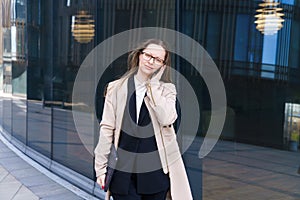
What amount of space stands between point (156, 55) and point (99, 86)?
110 inches

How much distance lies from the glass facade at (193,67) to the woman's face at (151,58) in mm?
1679

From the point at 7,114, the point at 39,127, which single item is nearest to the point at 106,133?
the point at 39,127

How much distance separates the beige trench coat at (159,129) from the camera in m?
2.22

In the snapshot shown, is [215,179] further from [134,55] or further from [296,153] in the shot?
[134,55]

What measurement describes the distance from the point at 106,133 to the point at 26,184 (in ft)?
11.4

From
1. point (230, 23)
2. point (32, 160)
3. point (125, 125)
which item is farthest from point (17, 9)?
point (125, 125)

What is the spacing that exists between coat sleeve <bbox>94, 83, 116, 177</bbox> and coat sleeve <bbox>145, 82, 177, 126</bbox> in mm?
261

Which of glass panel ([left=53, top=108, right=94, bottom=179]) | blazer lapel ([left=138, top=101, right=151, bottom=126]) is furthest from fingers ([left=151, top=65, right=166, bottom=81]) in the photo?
glass panel ([left=53, top=108, right=94, bottom=179])

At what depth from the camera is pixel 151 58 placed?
2.20m

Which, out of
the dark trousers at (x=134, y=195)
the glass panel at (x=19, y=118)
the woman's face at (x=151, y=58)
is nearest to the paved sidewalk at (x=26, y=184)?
the glass panel at (x=19, y=118)

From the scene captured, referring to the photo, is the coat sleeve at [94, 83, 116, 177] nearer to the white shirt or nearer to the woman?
the woman

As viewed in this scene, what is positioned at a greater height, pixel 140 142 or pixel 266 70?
pixel 266 70

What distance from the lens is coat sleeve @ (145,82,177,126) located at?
7.11 feet

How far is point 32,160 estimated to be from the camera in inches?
260
